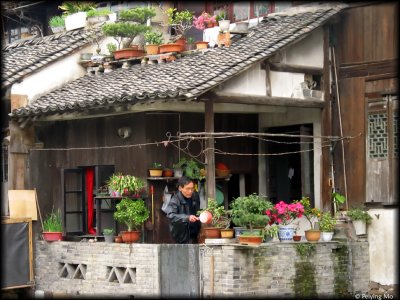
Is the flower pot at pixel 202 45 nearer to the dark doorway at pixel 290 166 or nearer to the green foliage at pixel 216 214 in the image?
the dark doorway at pixel 290 166

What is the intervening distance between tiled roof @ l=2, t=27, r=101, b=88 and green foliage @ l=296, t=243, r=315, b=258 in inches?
261

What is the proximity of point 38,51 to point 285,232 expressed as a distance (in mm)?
7210

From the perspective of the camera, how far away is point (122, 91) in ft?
53.8

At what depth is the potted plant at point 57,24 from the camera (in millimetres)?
21203

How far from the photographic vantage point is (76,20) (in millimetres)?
20672

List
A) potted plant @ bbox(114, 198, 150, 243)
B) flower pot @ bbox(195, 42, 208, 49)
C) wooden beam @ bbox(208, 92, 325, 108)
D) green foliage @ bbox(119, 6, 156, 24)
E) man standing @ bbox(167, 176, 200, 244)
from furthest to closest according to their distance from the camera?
green foliage @ bbox(119, 6, 156, 24)
flower pot @ bbox(195, 42, 208, 49)
potted plant @ bbox(114, 198, 150, 243)
wooden beam @ bbox(208, 92, 325, 108)
man standing @ bbox(167, 176, 200, 244)

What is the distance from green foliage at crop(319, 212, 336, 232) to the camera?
52.3ft

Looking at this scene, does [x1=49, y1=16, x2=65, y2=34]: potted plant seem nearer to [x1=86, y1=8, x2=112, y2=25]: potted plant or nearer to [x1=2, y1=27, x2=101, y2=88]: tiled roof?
[x1=2, y1=27, x2=101, y2=88]: tiled roof

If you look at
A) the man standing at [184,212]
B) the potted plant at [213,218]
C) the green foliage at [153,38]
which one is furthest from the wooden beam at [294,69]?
the green foliage at [153,38]

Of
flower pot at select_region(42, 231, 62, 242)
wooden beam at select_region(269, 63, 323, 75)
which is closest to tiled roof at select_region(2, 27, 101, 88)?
flower pot at select_region(42, 231, 62, 242)

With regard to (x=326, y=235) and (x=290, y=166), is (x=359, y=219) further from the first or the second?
(x=290, y=166)

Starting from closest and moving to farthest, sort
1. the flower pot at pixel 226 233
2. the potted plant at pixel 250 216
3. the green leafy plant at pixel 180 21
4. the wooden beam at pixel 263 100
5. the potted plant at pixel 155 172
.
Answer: the potted plant at pixel 250 216
the flower pot at pixel 226 233
the wooden beam at pixel 263 100
the potted plant at pixel 155 172
the green leafy plant at pixel 180 21

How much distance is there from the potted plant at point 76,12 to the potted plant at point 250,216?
24.9 feet

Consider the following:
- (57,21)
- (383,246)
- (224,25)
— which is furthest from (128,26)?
(383,246)
